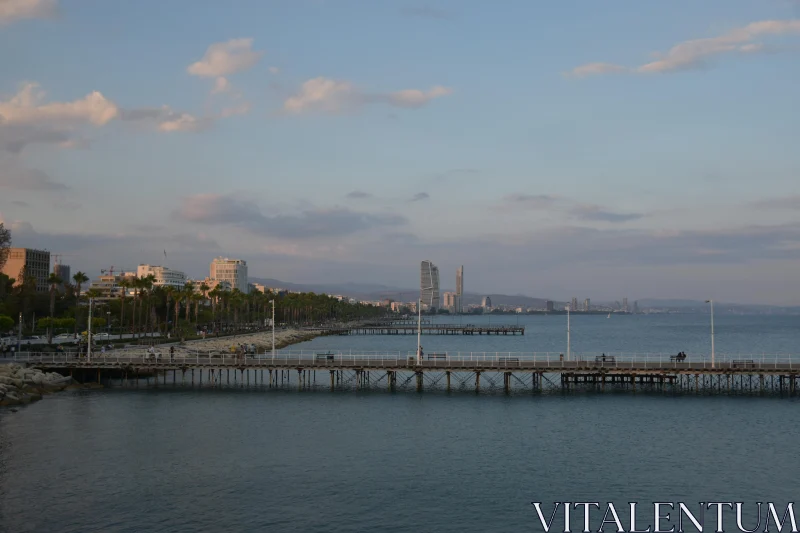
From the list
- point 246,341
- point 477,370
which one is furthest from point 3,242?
point 477,370

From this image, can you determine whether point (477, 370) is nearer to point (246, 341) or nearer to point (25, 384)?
point (25, 384)

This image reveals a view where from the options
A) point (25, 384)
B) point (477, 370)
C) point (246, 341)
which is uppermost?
point (477, 370)

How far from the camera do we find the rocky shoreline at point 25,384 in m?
61.5

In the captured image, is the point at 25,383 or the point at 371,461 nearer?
the point at 371,461

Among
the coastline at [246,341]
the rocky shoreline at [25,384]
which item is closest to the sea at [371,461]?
the rocky shoreline at [25,384]

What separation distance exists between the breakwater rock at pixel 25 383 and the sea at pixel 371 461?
213 centimetres

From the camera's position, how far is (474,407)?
63094mm

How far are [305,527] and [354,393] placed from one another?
40.5 metres

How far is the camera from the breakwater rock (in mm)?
61531

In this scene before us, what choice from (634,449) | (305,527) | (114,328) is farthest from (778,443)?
(114,328)

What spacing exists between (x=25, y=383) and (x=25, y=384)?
0.94ft

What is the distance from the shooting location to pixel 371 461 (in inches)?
1686

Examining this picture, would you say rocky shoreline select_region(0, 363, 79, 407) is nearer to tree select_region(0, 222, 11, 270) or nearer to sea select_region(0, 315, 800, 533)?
sea select_region(0, 315, 800, 533)

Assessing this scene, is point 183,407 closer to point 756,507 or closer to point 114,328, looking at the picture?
point 756,507
